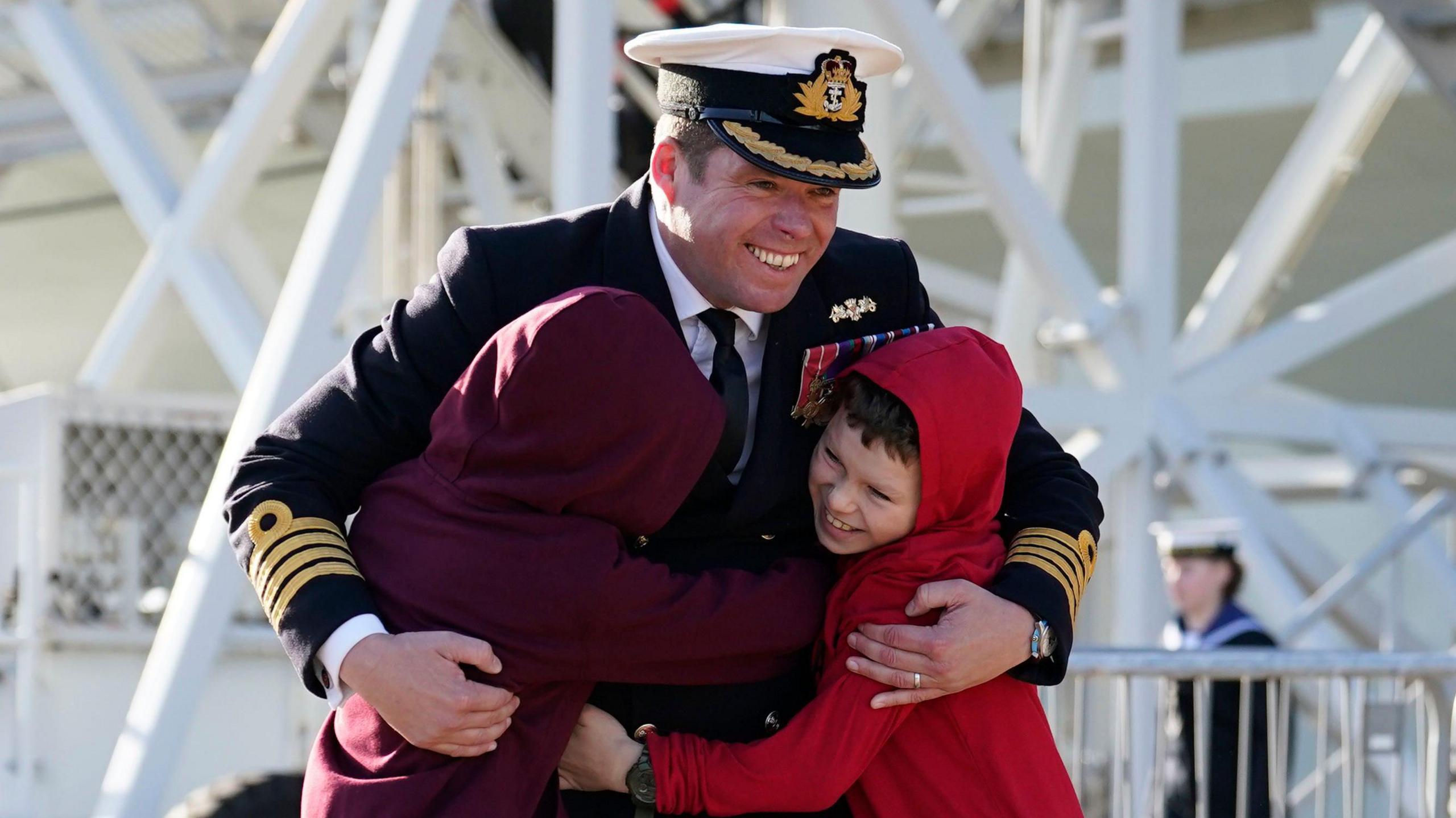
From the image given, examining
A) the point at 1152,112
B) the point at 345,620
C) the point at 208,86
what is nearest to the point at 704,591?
the point at 345,620

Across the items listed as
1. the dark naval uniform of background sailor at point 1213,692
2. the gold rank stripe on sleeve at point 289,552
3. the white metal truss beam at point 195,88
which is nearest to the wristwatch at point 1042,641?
the gold rank stripe on sleeve at point 289,552

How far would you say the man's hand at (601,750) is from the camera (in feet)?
7.36

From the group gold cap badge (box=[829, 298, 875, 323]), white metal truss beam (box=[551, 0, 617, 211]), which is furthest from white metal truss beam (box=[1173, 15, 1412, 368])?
gold cap badge (box=[829, 298, 875, 323])

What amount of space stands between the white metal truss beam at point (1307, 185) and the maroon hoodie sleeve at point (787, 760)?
236 inches

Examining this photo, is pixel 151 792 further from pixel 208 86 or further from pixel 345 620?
pixel 208 86

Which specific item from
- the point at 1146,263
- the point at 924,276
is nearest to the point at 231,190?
the point at 1146,263

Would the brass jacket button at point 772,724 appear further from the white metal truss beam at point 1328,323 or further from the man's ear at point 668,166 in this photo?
the white metal truss beam at point 1328,323

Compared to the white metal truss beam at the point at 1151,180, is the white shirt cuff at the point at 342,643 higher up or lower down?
higher up

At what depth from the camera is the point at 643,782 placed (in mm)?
2246

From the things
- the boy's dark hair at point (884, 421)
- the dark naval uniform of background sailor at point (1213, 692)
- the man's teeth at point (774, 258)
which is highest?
the man's teeth at point (774, 258)

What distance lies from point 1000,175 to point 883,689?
3991mm

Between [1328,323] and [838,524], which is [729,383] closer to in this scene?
[838,524]

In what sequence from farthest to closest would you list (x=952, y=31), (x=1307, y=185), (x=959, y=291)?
(x=959, y=291) < (x=952, y=31) < (x=1307, y=185)

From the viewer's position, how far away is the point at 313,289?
4.54 meters
